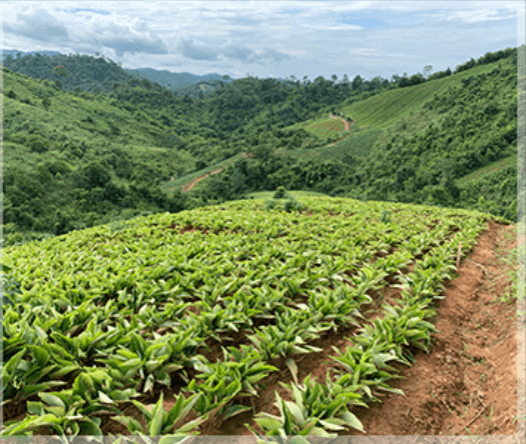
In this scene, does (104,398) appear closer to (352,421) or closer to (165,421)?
(165,421)

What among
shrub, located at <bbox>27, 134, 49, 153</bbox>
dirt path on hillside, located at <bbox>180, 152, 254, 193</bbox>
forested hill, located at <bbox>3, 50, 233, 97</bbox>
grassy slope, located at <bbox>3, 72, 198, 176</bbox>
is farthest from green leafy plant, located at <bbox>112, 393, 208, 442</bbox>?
forested hill, located at <bbox>3, 50, 233, 97</bbox>

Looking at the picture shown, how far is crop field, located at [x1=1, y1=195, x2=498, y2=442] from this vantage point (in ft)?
8.35

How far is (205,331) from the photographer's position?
3.50 m

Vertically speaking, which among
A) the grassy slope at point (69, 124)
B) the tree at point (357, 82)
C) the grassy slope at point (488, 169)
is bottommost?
the grassy slope at point (488, 169)

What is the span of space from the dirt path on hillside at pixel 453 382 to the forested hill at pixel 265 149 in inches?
611

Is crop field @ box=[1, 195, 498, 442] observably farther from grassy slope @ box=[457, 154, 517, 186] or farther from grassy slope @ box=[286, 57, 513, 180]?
grassy slope @ box=[286, 57, 513, 180]

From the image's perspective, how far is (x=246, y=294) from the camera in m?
4.42

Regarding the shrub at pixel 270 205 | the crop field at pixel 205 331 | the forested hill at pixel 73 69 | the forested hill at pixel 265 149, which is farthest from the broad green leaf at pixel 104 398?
the forested hill at pixel 73 69

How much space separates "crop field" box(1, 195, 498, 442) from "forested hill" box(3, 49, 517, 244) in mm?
12845

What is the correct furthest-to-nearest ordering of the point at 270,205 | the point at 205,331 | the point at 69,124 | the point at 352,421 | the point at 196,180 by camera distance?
the point at 69,124, the point at 196,180, the point at 270,205, the point at 205,331, the point at 352,421

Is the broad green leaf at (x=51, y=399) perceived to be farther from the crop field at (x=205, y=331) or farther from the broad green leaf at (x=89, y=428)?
the broad green leaf at (x=89, y=428)

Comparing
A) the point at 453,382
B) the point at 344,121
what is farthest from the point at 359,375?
the point at 344,121

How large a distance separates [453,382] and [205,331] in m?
2.40

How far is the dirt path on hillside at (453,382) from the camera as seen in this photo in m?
2.67
